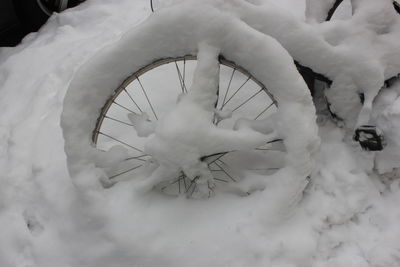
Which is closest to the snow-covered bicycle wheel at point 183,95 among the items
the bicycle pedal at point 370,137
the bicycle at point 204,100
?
the bicycle at point 204,100

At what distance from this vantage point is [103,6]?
433 centimetres

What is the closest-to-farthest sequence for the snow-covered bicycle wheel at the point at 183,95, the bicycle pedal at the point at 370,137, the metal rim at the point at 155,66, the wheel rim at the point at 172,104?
the snow-covered bicycle wheel at the point at 183,95
the metal rim at the point at 155,66
the bicycle pedal at the point at 370,137
the wheel rim at the point at 172,104

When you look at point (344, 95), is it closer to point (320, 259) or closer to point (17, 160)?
point (320, 259)

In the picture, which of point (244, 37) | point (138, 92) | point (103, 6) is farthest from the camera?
point (103, 6)

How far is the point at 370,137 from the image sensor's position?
2.39 m

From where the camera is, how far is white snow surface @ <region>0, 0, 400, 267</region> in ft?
7.41

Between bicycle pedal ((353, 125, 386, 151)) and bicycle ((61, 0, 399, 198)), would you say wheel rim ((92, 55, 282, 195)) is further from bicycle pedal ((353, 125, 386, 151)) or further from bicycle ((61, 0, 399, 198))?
bicycle pedal ((353, 125, 386, 151))

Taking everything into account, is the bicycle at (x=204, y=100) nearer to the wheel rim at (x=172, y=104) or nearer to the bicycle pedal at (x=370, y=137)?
the wheel rim at (x=172, y=104)

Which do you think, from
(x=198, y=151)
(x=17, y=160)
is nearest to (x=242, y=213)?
(x=198, y=151)

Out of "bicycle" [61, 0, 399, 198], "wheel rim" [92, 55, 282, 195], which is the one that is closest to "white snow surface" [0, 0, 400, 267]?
"bicycle" [61, 0, 399, 198]

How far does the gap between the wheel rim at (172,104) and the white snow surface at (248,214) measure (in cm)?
14

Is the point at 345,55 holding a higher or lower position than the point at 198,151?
higher

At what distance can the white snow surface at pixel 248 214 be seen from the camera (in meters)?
2.26

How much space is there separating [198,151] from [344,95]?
101cm
